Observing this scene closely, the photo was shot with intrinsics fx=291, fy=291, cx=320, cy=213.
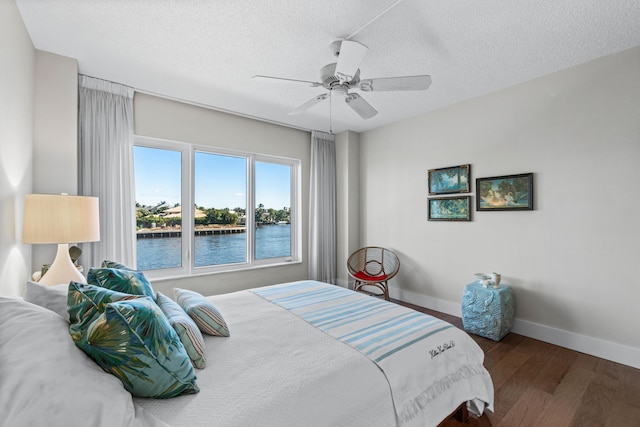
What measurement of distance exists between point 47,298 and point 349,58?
208 centimetres

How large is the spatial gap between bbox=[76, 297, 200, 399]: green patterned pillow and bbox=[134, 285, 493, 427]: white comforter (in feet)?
0.25

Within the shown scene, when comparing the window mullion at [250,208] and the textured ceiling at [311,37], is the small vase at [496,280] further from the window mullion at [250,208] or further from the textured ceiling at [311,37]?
the window mullion at [250,208]

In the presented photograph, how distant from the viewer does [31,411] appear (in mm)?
744

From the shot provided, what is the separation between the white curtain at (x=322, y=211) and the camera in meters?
4.62

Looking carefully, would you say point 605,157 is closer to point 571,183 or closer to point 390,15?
point 571,183

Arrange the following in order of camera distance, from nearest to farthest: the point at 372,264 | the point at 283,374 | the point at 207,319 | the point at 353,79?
the point at 283,374
the point at 207,319
the point at 353,79
the point at 372,264

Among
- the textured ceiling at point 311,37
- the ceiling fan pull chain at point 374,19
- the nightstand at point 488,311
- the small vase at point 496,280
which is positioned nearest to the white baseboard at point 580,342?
the nightstand at point 488,311

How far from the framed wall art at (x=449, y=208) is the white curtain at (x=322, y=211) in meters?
1.59

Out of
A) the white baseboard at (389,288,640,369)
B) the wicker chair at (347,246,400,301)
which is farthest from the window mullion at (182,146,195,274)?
the white baseboard at (389,288,640,369)

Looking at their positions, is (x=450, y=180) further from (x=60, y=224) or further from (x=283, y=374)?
(x=60, y=224)

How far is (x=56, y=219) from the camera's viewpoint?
192cm

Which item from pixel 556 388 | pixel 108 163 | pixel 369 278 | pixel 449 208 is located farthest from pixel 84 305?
pixel 449 208

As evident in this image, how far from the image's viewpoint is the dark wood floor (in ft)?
6.01

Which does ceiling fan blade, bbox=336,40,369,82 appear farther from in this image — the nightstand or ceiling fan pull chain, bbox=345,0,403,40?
the nightstand
